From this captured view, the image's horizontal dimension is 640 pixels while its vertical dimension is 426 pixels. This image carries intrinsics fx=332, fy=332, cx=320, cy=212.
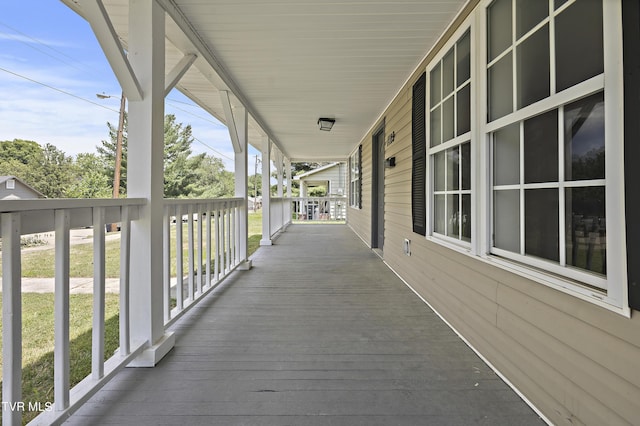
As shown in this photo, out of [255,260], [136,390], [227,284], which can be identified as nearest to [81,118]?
[255,260]

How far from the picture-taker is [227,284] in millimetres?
3824

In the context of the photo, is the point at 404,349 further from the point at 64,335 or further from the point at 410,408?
the point at 64,335

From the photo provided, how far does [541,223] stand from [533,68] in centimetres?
75

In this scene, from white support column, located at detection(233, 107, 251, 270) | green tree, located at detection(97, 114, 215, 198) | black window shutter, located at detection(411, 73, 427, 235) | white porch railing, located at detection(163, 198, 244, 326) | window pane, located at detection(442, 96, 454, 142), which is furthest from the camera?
green tree, located at detection(97, 114, 215, 198)

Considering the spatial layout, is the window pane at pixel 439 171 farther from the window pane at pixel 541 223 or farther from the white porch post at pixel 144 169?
the white porch post at pixel 144 169

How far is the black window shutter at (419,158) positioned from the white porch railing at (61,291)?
2422 mm

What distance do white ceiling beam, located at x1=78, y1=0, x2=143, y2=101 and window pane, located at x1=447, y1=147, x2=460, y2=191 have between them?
7.24ft

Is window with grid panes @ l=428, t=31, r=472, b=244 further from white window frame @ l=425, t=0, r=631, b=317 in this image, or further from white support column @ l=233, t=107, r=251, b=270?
white support column @ l=233, t=107, r=251, b=270

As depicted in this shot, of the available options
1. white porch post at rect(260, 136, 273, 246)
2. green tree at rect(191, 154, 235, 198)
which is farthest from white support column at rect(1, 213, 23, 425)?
green tree at rect(191, 154, 235, 198)

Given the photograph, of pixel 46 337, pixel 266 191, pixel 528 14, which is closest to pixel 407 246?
pixel 528 14

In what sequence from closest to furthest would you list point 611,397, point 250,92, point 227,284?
point 611,397 < point 227,284 < point 250,92

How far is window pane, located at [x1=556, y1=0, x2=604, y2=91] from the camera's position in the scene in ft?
4.05

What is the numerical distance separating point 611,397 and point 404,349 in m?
1.13

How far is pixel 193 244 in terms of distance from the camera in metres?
2.91
